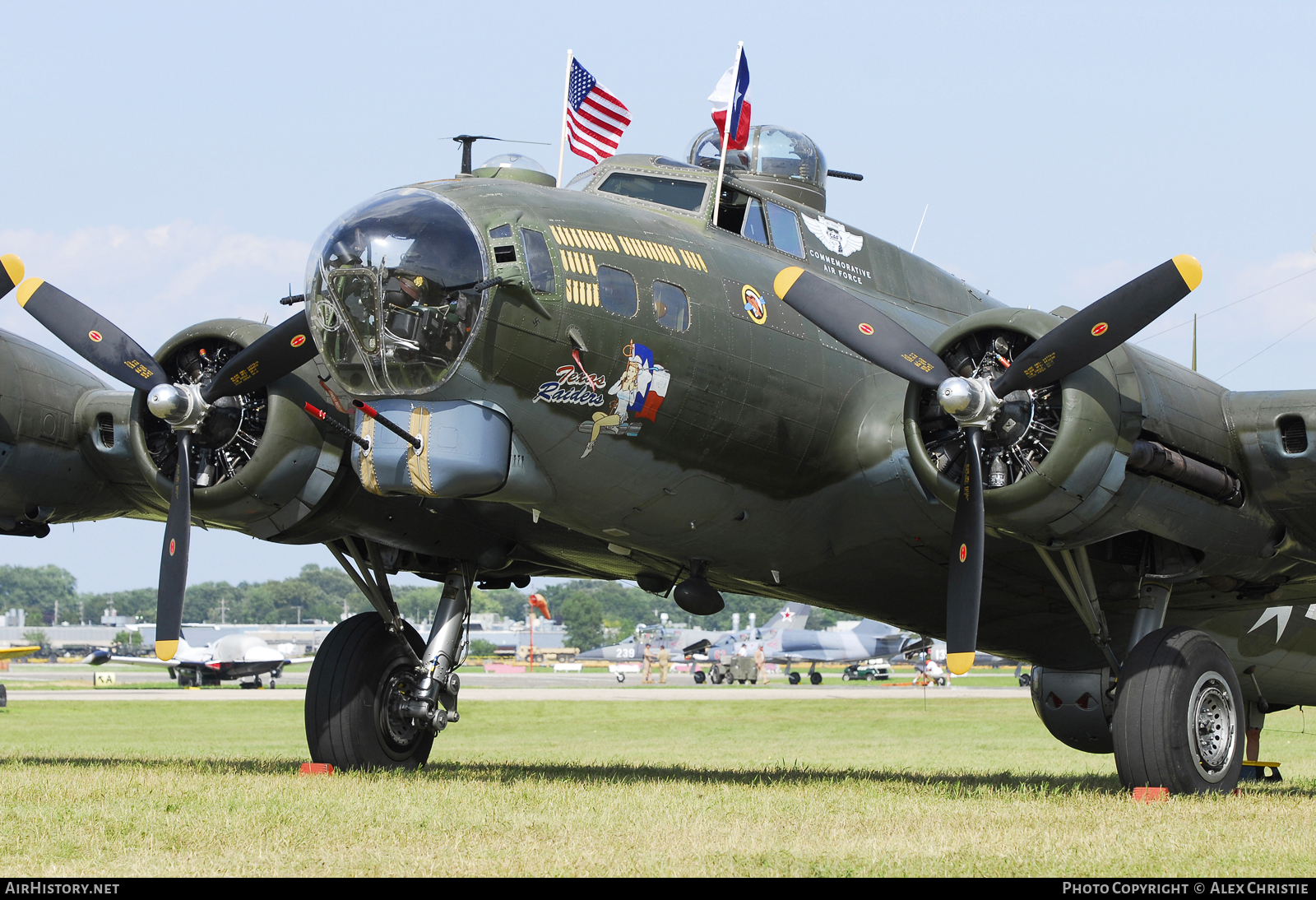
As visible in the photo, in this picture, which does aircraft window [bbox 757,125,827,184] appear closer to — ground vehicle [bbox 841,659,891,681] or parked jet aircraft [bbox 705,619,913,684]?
ground vehicle [bbox 841,659,891,681]

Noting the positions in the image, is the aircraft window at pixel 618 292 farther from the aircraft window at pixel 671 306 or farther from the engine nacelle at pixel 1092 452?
the engine nacelle at pixel 1092 452

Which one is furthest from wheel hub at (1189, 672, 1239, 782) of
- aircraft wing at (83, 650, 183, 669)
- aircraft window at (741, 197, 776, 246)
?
aircraft wing at (83, 650, 183, 669)

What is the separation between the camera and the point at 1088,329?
36.0 feet

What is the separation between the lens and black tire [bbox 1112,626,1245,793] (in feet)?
38.2

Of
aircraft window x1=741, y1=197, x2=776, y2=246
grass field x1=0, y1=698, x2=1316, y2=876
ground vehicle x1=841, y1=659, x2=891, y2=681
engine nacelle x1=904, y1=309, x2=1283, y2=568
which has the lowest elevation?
ground vehicle x1=841, y1=659, x2=891, y2=681

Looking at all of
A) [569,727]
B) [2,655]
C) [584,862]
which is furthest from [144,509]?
[2,655]

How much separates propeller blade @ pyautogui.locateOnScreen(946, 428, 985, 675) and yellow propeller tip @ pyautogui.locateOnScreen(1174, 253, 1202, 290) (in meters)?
2.04

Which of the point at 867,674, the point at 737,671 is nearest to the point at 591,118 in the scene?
the point at 737,671

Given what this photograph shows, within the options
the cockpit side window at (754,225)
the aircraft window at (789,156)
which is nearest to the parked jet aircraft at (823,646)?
the aircraft window at (789,156)

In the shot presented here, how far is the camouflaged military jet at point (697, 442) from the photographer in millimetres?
10656

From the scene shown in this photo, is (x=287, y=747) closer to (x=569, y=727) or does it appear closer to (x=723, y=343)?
(x=569, y=727)

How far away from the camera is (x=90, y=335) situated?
1345 centimetres

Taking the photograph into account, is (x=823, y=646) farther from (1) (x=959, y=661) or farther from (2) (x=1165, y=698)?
(1) (x=959, y=661)
